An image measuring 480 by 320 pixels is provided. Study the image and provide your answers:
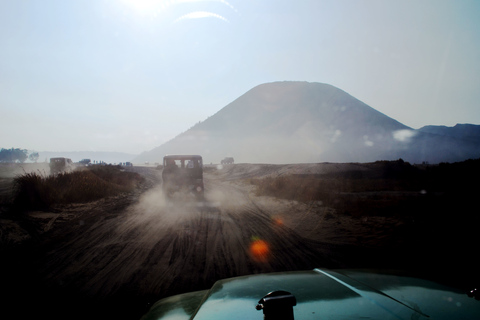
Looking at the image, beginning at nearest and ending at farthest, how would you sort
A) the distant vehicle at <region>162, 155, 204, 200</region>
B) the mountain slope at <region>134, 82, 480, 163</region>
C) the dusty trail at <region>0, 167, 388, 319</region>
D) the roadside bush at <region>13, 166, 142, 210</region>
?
1. the dusty trail at <region>0, 167, 388, 319</region>
2. the roadside bush at <region>13, 166, 142, 210</region>
3. the distant vehicle at <region>162, 155, 204, 200</region>
4. the mountain slope at <region>134, 82, 480, 163</region>

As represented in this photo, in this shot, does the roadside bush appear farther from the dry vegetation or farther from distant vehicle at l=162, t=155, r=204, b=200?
the dry vegetation

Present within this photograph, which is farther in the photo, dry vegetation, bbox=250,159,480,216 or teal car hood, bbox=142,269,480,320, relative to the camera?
dry vegetation, bbox=250,159,480,216

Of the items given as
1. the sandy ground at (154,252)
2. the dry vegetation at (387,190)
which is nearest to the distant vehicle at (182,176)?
the dry vegetation at (387,190)

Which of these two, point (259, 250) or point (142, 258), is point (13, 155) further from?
point (259, 250)

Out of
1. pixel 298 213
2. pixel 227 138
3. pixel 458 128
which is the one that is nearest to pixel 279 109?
pixel 227 138

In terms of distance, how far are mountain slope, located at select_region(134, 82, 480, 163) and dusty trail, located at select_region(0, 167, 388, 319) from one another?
116m

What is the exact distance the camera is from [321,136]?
508 ft

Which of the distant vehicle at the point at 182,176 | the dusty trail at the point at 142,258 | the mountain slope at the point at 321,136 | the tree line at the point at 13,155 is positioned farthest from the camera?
the mountain slope at the point at 321,136

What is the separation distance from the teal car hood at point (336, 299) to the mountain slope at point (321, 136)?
122239 millimetres

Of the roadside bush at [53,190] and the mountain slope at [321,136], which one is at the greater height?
the mountain slope at [321,136]

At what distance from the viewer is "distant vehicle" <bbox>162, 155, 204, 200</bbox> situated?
16016 mm

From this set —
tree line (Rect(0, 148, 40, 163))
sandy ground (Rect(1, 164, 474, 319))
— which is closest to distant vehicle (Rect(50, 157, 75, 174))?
sandy ground (Rect(1, 164, 474, 319))

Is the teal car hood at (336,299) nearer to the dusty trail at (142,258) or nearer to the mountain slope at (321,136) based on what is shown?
the dusty trail at (142,258)

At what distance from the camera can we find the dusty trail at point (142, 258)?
13.8 feet
